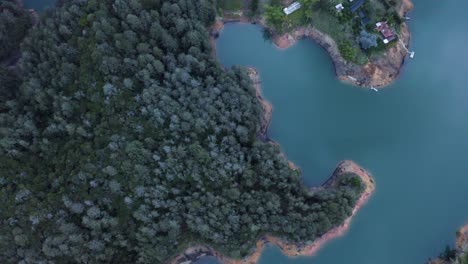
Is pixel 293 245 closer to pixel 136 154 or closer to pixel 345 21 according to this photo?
pixel 136 154

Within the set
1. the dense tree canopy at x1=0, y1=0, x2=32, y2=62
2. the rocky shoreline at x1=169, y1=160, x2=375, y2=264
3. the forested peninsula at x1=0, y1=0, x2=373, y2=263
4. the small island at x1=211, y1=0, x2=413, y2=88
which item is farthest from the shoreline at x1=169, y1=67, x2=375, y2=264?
the dense tree canopy at x1=0, y1=0, x2=32, y2=62

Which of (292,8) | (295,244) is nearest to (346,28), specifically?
(292,8)

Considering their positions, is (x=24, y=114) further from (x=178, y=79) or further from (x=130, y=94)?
(x=178, y=79)

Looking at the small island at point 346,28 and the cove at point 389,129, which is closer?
the cove at point 389,129

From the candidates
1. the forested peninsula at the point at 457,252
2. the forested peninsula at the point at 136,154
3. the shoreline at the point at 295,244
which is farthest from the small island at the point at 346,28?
the forested peninsula at the point at 457,252

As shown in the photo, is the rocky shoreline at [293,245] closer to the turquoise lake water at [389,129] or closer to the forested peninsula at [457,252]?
the turquoise lake water at [389,129]
